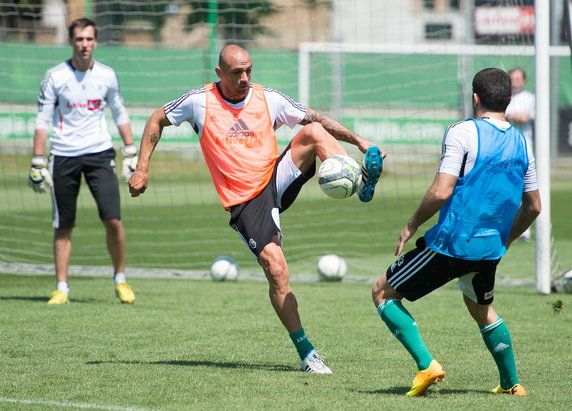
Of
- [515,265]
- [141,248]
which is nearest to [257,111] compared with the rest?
[515,265]

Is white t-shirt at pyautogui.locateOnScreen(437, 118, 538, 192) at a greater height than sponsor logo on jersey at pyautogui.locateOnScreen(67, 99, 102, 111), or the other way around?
sponsor logo on jersey at pyautogui.locateOnScreen(67, 99, 102, 111)

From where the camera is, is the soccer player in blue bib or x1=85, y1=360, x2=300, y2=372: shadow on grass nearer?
the soccer player in blue bib

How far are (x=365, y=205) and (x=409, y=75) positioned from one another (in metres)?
2.65

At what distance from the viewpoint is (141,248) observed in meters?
13.1

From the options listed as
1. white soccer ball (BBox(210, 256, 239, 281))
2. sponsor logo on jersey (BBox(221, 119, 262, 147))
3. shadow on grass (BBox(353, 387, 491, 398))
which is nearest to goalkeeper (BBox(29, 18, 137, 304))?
white soccer ball (BBox(210, 256, 239, 281))

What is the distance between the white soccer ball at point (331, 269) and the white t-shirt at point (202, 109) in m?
4.39

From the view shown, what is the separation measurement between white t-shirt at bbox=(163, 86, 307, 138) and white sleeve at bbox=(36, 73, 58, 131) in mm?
2902

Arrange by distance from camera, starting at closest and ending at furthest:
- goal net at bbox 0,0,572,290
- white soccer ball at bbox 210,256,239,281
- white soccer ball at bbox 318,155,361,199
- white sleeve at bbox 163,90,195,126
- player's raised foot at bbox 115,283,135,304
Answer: white soccer ball at bbox 318,155,361,199, white sleeve at bbox 163,90,195,126, player's raised foot at bbox 115,283,135,304, white soccer ball at bbox 210,256,239,281, goal net at bbox 0,0,572,290

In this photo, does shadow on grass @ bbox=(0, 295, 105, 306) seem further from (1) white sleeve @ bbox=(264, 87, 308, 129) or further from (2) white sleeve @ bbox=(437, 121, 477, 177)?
(2) white sleeve @ bbox=(437, 121, 477, 177)

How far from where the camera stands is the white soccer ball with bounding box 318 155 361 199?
539 cm

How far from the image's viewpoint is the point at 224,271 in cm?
1034

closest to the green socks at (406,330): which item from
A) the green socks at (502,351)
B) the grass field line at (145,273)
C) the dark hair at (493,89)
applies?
the green socks at (502,351)

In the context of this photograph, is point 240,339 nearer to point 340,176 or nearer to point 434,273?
point 340,176

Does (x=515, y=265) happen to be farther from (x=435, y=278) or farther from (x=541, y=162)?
(x=435, y=278)
